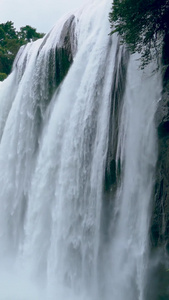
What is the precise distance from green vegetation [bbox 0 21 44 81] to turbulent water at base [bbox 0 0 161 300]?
12.5 m

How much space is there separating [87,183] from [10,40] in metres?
20.3

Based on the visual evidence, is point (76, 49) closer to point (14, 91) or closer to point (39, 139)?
point (39, 139)

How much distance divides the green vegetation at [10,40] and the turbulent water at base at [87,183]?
12547 mm

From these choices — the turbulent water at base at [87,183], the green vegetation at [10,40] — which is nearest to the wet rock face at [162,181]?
the turbulent water at base at [87,183]

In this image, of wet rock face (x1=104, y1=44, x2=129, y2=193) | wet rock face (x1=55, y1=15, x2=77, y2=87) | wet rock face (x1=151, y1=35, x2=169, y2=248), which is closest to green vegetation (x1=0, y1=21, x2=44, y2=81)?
wet rock face (x1=55, y1=15, x2=77, y2=87)

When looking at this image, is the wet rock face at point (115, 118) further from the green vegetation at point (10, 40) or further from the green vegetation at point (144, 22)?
the green vegetation at point (10, 40)

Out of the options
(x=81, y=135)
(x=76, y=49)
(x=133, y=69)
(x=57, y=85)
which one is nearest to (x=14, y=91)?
(x=57, y=85)

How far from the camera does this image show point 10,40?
25.6 meters

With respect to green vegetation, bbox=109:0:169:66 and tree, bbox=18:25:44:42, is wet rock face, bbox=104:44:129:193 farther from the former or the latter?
tree, bbox=18:25:44:42

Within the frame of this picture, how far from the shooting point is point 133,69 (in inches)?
307

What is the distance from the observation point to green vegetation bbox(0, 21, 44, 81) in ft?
77.7

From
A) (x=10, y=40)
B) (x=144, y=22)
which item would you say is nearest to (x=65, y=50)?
(x=144, y=22)

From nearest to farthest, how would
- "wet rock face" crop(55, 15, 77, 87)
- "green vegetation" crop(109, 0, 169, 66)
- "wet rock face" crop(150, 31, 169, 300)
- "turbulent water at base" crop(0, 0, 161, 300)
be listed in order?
"wet rock face" crop(150, 31, 169, 300) < "green vegetation" crop(109, 0, 169, 66) < "turbulent water at base" crop(0, 0, 161, 300) < "wet rock face" crop(55, 15, 77, 87)

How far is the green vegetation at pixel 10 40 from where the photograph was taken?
77.7 feet
